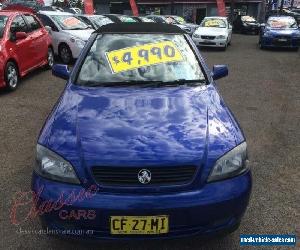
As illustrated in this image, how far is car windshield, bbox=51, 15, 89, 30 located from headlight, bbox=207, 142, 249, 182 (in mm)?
9798

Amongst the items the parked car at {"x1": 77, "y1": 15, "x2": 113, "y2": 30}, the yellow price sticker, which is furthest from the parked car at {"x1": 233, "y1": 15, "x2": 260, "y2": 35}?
the yellow price sticker

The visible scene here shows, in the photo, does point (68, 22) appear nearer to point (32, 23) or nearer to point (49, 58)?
point (49, 58)

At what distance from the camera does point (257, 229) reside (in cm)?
345

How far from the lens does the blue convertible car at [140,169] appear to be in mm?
2686

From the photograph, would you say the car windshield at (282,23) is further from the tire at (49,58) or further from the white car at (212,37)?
the tire at (49,58)

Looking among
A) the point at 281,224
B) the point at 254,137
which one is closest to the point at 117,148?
the point at 281,224

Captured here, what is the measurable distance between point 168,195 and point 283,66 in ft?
35.7

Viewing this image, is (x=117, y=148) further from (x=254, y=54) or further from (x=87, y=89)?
(x=254, y=54)

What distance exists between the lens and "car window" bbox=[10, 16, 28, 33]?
8484 mm

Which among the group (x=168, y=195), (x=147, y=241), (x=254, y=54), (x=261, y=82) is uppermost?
(x=168, y=195)

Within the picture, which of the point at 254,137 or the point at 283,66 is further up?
the point at 254,137

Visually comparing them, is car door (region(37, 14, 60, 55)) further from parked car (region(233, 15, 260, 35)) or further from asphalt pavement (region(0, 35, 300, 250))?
parked car (region(233, 15, 260, 35))

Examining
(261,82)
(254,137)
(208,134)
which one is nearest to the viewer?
(208,134)

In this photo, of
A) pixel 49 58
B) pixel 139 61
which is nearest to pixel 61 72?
pixel 139 61
